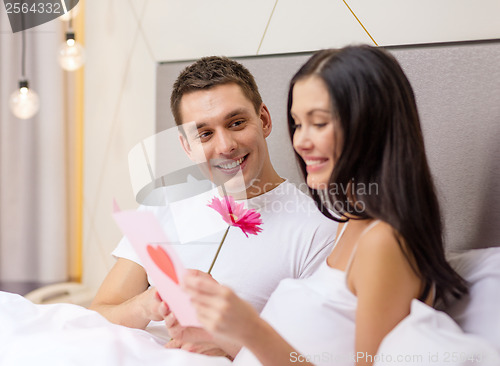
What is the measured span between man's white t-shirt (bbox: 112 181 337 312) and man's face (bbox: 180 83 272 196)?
94 millimetres

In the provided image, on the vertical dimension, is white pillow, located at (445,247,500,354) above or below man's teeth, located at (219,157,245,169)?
below

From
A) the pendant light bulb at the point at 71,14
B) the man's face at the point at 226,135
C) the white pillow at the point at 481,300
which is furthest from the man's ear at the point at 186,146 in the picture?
the pendant light bulb at the point at 71,14

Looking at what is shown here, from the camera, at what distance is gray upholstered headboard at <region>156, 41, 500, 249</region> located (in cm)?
111

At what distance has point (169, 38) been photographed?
180 centimetres

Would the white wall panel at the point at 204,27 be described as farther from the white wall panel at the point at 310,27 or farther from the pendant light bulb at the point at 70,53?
the pendant light bulb at the point at 70,53

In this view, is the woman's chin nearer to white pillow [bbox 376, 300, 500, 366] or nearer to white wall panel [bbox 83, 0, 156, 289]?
white pillow [bbox 376, 300, 500, 366]

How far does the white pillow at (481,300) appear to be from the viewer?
87 cm

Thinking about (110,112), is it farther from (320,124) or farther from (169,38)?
(320,124)

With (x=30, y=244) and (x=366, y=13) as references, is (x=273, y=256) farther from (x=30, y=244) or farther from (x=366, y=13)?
(x=30, y=244)

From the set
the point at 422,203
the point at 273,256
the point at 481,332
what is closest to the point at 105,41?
the point at 273,256

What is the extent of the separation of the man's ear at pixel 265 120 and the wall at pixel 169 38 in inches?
9.6

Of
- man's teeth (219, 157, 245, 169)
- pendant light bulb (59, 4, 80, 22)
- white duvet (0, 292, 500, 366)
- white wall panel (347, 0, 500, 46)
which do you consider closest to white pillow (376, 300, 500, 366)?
white duvet (0, 292, 500, 366)

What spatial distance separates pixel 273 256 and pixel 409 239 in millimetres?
475

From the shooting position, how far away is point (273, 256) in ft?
4.06
